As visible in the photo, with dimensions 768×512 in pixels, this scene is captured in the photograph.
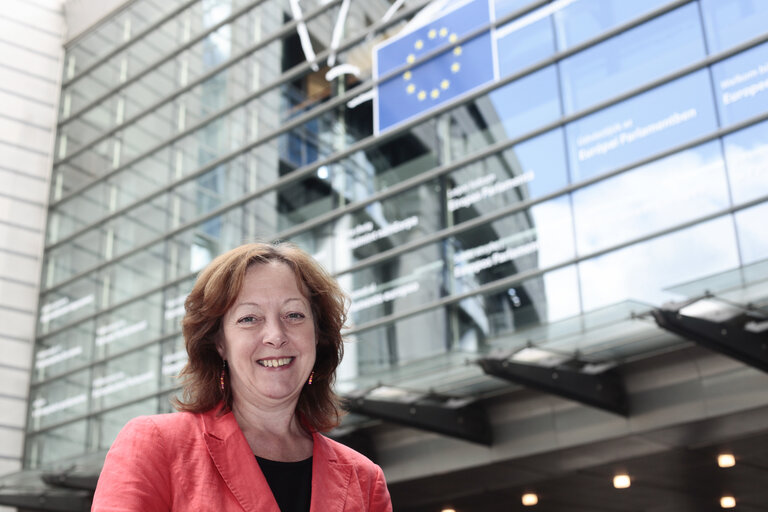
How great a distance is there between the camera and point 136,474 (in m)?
1.87

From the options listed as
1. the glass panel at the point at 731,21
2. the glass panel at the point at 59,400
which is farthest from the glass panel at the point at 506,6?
the glass panel at the point at 59,400

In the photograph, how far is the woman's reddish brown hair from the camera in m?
2.14

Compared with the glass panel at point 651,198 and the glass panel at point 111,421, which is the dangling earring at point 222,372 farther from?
the glass panel at point 111,421

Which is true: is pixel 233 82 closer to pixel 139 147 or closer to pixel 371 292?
pixel 139 147

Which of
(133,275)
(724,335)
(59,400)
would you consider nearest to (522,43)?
(724,335)

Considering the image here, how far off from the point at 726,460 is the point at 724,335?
324 centimetres

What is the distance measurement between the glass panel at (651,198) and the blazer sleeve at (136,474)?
10571 mm

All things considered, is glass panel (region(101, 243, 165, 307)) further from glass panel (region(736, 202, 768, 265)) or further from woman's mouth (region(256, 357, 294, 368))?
woman's mouth (region(256, 357, 294, 368))

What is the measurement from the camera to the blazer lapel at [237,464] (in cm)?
195

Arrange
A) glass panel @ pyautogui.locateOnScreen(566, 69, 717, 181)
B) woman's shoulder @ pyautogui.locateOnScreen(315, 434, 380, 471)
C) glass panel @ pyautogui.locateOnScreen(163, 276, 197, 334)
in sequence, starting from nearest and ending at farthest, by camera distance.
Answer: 1. woman's shoulder @ pyautogui.locateOnScreen(315, 434, 380, 471)
2. glass panel @ pyautogui.locateOnScreen(566, 69, 717, 181)
3. glass panel @ pyautogui.locateOnScreen(163, 276, 197, 334)

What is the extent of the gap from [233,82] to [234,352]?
17.5 meters

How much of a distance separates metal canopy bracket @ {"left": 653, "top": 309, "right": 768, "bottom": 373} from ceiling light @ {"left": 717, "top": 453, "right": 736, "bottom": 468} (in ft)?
8.45

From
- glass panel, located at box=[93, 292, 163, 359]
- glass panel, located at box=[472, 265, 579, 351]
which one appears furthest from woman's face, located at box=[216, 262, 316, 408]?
glass panel, located at box=[93, 292, 163, 359]

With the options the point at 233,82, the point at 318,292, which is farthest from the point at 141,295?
the point at 318,292
